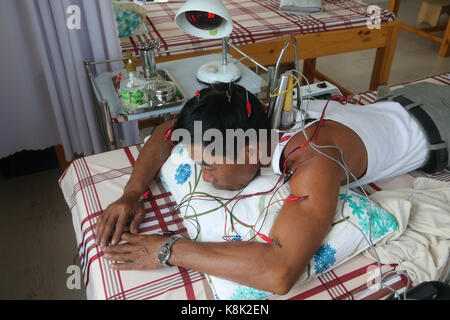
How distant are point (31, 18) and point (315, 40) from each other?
1.73 metres

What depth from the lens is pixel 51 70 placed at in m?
1.86

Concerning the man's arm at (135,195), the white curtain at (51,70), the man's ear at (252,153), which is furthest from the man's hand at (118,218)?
the white curtain at (51,70)

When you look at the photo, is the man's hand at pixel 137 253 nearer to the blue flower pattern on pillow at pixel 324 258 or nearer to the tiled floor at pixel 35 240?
the blue flower pattern on pillow at pixel 324 258

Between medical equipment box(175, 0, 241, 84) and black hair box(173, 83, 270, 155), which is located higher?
medical equipment box(175, 0, 241, 84)

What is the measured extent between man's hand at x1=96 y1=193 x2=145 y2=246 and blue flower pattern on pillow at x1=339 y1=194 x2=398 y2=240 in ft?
2.12

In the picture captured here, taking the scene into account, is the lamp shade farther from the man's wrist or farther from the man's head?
the man's wrist

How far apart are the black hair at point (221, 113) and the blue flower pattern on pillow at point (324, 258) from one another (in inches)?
14.3

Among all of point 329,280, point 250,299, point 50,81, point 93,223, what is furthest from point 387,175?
point 50,81

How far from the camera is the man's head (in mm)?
1002

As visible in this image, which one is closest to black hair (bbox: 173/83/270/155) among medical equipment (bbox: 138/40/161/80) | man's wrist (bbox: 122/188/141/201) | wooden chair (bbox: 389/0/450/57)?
man's wrist (bbox: 122/188/141/201)

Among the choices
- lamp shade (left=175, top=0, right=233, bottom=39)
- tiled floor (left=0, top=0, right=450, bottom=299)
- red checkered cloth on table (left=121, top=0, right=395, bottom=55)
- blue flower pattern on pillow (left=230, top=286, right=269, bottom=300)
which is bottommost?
tiled floor (left=0, top=0, right=450, bottom=299)

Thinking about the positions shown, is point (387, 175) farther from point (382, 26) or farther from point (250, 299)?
point (382, 26)

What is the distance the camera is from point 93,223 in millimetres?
1218

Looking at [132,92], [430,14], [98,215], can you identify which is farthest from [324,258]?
[430,14]
